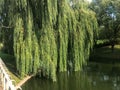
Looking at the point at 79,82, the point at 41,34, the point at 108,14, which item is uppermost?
the point at 108,14

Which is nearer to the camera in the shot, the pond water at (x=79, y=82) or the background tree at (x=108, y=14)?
the pond water at (x=79, y=82)

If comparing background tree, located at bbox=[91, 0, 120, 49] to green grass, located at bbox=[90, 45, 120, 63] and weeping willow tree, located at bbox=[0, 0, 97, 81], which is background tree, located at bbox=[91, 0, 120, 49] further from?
Answer: weeping willow tree, located at bbox=[0, 0, 97, 81]

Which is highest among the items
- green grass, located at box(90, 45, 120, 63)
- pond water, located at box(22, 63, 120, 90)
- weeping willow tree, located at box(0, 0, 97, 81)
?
weeping willow tree, located at box(0, 0, 97, 81)

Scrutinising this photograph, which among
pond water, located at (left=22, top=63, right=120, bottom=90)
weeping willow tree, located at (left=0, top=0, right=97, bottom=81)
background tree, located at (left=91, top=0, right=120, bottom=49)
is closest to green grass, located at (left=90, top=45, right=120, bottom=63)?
background tree, located at (left=91, top=0, right=120, bottom=49)

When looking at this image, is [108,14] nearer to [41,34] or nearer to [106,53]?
[106,53]

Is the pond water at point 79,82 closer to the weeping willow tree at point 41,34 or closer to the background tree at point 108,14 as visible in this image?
the weeping willow tree at point 41,34

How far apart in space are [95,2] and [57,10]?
2058 centimetres

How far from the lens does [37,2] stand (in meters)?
21.7

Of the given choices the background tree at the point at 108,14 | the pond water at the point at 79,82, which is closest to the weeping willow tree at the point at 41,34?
the pond water at the point at 79,82

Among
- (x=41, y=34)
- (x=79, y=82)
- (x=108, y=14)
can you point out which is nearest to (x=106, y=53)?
(x=108, y=14)

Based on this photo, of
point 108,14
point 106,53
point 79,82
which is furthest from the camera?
point 106,53

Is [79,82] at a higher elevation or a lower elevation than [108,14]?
lower

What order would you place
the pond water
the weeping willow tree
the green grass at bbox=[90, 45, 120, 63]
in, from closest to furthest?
the pond water, the weeping willow tree, the green grass at bbox=[90, 45, 120, 63]

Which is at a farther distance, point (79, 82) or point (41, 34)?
point (79, 82)
